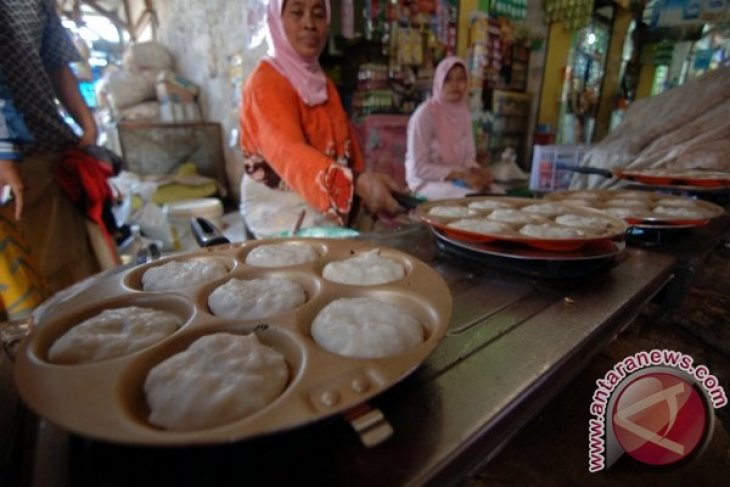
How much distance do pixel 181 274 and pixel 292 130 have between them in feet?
3.79

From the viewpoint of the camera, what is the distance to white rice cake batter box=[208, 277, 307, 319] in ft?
2.42

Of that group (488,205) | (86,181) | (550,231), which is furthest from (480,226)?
(86,181)

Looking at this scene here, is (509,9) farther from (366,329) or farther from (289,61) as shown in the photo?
(366,329)

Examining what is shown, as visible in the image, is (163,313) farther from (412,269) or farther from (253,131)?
(253,131)

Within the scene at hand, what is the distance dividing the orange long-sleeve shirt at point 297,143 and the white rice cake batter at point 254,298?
746 mm

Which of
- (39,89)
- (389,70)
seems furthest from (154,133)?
(39,89)

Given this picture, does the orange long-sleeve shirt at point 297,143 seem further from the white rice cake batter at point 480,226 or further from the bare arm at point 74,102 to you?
the bare arm at point 74,102

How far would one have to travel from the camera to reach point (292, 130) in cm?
181

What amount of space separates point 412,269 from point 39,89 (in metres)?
2.11

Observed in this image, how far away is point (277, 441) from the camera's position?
49cm

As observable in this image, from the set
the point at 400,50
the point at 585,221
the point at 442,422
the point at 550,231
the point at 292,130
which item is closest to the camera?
the point at 442,422

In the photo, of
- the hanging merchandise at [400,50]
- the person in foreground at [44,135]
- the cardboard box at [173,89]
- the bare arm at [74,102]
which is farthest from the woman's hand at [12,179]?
the cardboard box at [173,89]

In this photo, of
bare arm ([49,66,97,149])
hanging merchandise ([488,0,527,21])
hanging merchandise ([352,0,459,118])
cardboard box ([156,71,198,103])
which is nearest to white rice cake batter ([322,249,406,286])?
bare arm ([49,66,97,149])

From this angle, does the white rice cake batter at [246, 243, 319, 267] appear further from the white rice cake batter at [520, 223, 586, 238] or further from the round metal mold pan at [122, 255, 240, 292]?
the white rice cake batter at [520, 223, 586, 238]
